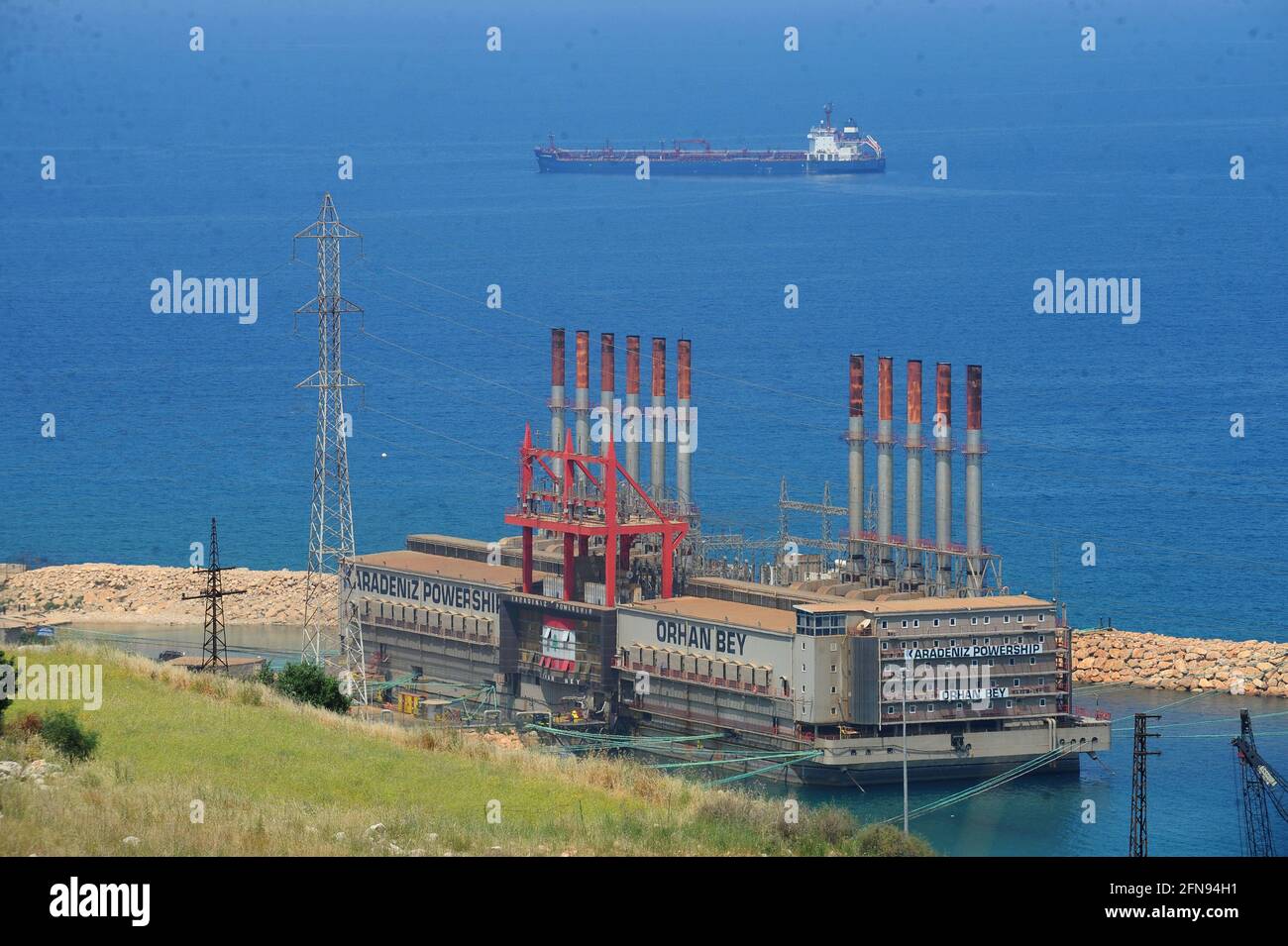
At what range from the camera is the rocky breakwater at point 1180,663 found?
86.7 meters

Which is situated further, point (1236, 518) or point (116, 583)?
point (1236, 518)

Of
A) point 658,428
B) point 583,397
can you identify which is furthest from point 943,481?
point 583,397

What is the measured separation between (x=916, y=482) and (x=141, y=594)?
3683cm

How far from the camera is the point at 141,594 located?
106 meters

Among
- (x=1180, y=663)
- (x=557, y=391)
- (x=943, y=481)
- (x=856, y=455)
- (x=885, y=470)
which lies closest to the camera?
(x=943, y=481)

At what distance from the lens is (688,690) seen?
3130 inches

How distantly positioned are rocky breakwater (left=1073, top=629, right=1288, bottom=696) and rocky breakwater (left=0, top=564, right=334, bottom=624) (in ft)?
98.8

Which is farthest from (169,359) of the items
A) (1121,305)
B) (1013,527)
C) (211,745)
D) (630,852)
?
(630,852)

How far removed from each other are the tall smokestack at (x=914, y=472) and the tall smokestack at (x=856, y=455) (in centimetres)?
176

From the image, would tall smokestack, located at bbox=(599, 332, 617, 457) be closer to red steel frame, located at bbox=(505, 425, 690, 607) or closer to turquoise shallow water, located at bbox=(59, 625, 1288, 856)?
red steel frame, located at bbox=(505, 425, 690, 607)

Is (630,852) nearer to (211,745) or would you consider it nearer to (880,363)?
(211,745)

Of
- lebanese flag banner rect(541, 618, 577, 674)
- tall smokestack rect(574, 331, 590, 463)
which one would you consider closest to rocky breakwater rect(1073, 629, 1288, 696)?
lebanese flag banner rect(541, 618, 577, 674)

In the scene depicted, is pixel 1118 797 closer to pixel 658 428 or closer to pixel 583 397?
pixel 658 428

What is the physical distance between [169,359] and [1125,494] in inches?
3037
